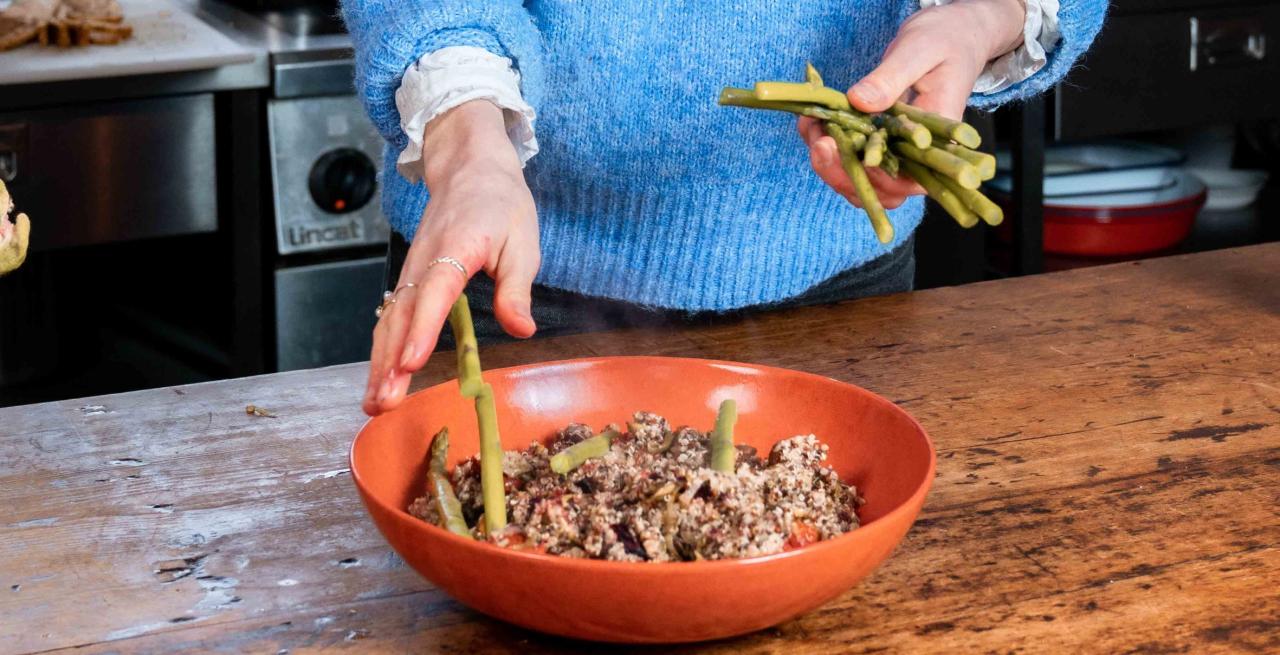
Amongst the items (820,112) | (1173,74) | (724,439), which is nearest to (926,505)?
(724,439)

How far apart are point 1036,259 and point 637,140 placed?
1421 millimetres

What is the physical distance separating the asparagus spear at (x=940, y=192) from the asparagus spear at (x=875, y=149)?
0.02 m

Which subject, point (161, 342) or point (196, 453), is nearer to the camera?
point (196, 453)

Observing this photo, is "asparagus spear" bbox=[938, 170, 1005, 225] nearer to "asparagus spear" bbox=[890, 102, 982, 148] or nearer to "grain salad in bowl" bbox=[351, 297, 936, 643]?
"asparagus spear" bbox=[890, 102, 982, 148]

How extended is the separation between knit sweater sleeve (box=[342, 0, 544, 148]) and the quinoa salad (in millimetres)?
382

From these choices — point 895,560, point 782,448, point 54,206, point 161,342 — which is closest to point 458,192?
point 782,448

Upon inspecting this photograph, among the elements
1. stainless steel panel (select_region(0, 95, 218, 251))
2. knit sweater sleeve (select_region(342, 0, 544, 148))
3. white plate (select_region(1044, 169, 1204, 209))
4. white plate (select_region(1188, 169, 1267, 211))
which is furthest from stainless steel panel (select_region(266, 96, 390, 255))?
white plate (select_region(1188, 169, 1267, 211))

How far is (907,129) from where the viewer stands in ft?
3.26

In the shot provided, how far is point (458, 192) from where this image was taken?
0.97m

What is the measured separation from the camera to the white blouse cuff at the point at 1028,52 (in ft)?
4.32

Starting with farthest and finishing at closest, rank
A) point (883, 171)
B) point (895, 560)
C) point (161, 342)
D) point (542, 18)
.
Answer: point (161, 342)
point (542, 18)
point (883, 171)
point (895, 560)

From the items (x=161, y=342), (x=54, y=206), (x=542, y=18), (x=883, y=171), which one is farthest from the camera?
(x=161, y=342)

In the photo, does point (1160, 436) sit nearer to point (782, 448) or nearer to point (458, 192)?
point (782, 448)

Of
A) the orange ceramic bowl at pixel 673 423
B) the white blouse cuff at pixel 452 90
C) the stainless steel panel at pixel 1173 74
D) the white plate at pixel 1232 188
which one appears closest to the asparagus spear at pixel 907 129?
the orange ceramic bowl at pixel 673 423
